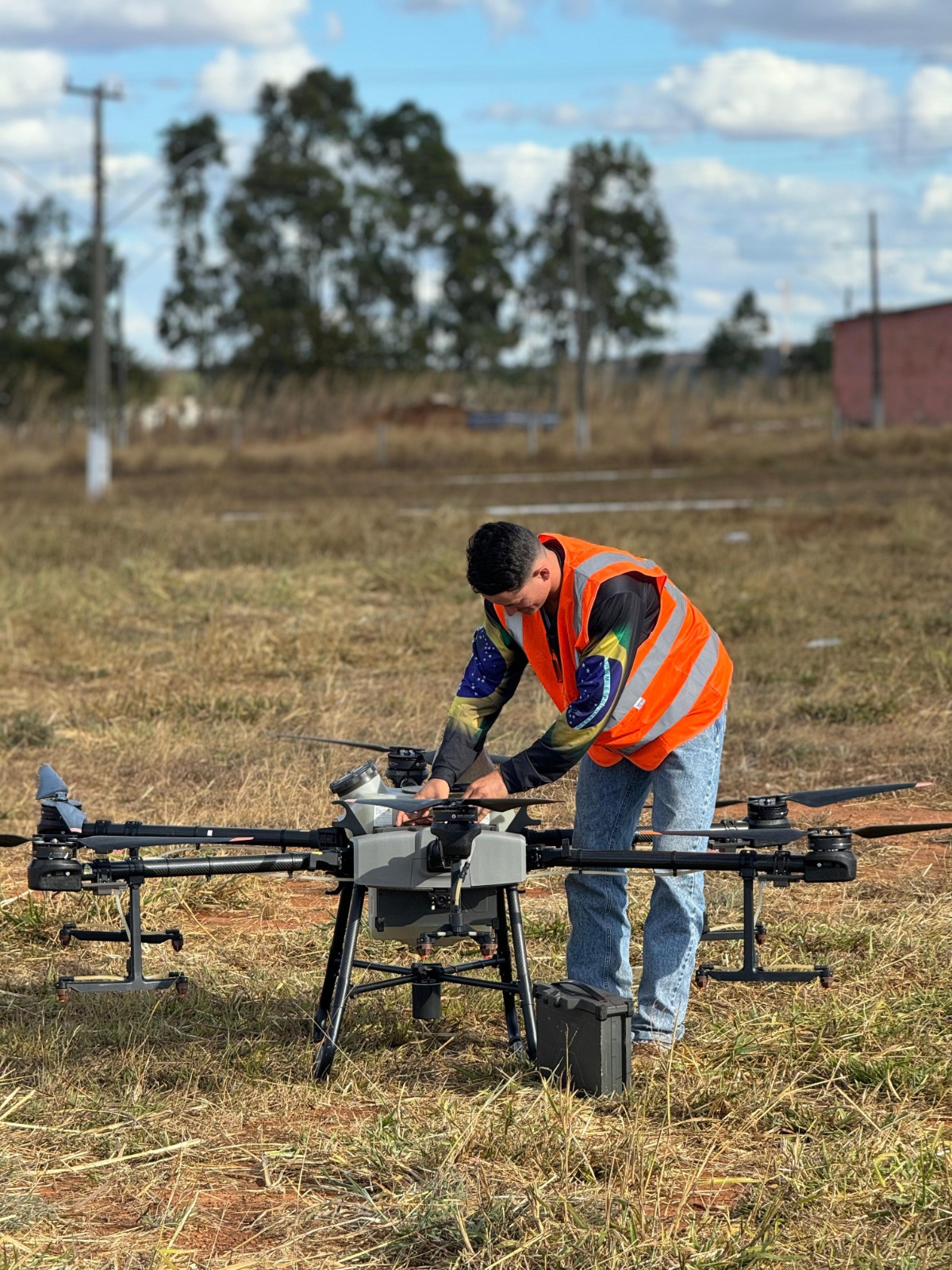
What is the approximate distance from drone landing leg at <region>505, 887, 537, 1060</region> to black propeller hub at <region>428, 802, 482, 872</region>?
1.34ft

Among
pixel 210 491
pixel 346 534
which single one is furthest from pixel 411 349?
pixel 346 534

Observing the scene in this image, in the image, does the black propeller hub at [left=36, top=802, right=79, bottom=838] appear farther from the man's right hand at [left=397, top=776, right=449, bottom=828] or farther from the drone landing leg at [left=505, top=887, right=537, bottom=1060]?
the drone landing leg at [left=505, top=887, right=537, bottom=1060]

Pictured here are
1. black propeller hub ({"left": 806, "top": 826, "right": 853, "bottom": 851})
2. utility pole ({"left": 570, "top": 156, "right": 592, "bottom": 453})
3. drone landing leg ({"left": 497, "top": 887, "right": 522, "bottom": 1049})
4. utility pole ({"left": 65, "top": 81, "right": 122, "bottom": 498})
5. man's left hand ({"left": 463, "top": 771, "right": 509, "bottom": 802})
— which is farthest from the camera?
utility pole ({"left": 570, "top": 156, "right": 592, "bottom": 453})

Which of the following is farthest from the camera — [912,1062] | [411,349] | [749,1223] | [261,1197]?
[411,349]

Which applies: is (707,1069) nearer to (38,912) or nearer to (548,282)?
(38,912)

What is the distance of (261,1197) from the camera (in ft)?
13.4

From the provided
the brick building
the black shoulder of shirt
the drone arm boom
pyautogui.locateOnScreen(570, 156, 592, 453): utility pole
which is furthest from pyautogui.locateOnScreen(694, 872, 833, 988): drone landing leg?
the brick building

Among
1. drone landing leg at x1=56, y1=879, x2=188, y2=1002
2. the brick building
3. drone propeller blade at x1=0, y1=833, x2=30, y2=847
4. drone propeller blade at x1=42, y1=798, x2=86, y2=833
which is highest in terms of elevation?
the brick building

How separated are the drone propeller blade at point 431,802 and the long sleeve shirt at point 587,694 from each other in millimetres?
109

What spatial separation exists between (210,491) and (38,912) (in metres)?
23.8

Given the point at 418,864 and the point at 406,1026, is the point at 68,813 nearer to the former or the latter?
the point at 418,864

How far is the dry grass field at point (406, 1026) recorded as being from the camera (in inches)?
152

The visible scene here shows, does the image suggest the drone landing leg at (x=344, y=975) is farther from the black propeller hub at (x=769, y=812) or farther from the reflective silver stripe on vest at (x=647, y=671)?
the black propeller hub at (x=769, y=812)

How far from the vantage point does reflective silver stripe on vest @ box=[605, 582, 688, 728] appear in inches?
188
